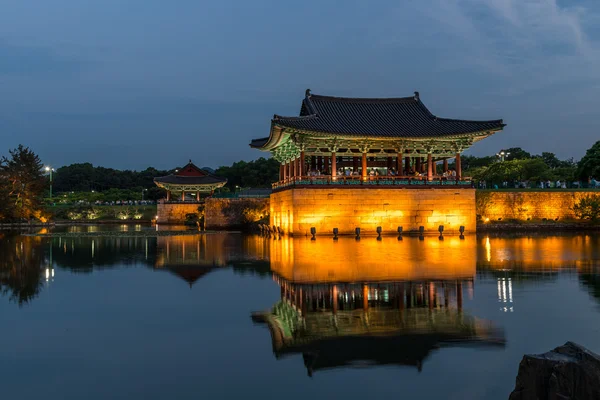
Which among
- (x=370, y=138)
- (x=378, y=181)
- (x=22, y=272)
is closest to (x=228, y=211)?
(x=378, y=181)

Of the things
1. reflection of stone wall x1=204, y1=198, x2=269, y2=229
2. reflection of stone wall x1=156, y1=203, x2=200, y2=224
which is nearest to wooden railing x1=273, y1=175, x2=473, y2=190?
reflection of stone wall x1=204, y1=198, x2=269, y2=229

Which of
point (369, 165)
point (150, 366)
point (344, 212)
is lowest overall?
point (150, 366)

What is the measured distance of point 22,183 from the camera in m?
47.9

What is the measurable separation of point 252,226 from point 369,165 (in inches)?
490

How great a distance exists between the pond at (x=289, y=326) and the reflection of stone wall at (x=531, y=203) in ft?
78.0

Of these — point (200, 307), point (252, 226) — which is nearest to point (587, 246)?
point (200, 307)

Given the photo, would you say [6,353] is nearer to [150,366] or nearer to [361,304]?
[150,366]

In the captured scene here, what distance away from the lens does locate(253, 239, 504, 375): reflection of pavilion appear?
24.8ft

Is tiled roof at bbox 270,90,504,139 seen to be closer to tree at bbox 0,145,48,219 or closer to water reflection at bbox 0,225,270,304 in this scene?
water reflection at bbox 0,225,270,304

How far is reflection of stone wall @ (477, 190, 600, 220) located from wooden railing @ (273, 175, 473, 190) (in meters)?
7.34

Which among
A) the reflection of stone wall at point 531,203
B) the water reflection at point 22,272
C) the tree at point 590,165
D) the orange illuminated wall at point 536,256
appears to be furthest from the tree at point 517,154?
the water reflection at point 22,272

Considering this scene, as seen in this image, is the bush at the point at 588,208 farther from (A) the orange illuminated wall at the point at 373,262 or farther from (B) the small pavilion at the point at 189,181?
(B) the small pavilion at the point at 189,181

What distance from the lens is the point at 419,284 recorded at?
13094mm

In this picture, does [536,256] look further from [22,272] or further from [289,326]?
[22,272]
